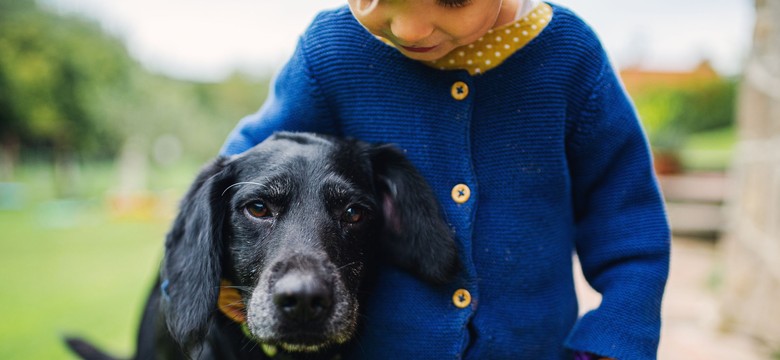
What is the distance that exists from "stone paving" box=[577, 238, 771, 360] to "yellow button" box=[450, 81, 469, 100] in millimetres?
2873

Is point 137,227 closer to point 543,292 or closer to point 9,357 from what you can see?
point 9,357

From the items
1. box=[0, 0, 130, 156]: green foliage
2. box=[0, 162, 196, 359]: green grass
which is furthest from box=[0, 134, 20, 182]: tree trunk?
box=[0, 162, 196, 359]: green grass

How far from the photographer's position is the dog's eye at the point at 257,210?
1.56m

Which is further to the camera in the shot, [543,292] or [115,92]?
[115,92]

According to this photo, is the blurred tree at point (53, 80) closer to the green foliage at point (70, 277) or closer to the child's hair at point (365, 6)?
the green foliage at point (70, 277)

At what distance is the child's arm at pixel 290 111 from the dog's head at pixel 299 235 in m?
0.06

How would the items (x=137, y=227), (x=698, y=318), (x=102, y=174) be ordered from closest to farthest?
(x=698, y=318)
(x=137, y=227)
(x=102, y=174)

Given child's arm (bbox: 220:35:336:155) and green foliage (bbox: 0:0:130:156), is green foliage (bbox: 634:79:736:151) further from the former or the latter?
green foliage (bbox: 0:0:130:156)

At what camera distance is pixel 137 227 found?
896 cm

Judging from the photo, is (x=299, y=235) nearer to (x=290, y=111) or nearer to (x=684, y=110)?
(x=290, y=111)

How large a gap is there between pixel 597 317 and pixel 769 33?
9.86 feet

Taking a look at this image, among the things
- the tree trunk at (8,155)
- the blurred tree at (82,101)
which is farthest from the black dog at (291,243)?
the tree trunk at (8,155)

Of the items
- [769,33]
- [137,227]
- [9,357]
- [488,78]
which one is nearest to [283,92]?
[488,78]

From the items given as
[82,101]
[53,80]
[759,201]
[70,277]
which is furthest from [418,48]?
[53,80]
